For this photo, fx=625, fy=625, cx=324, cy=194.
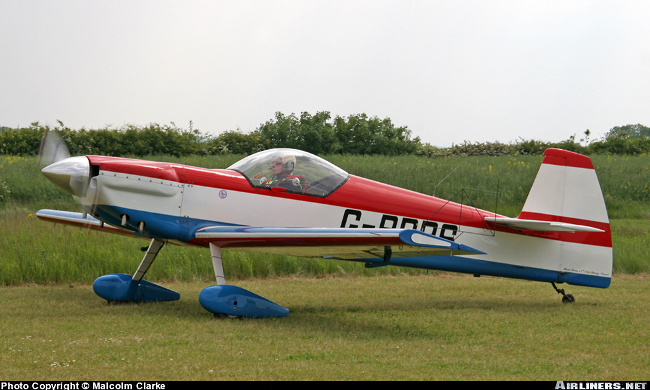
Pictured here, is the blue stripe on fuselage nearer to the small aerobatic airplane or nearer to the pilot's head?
the small aerobatic airplane

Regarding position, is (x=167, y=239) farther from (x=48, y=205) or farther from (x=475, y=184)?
(x=475, y=184)

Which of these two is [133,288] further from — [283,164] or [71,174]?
[283,164]

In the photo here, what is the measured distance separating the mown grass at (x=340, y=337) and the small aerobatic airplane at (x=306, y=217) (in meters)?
0.52

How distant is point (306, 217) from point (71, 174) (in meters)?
2.72

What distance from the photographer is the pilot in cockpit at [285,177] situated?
299 inches

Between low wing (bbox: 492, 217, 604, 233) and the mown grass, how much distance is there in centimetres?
105

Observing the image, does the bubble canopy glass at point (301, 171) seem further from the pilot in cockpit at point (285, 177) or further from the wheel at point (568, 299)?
the wheel at point (568, 299)

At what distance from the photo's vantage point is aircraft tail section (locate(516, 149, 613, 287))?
8477mm

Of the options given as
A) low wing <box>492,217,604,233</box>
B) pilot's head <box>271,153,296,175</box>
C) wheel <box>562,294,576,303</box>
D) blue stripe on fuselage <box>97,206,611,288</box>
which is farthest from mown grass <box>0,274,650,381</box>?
pilot's head <box>271,153,296,175</box>

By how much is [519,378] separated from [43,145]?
241 inches

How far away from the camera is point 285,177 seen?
25.1ft

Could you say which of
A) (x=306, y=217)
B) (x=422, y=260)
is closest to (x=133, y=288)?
(x=306, y=217)

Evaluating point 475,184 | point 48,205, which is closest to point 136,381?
point 48,205

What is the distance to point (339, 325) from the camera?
688 centimetres
